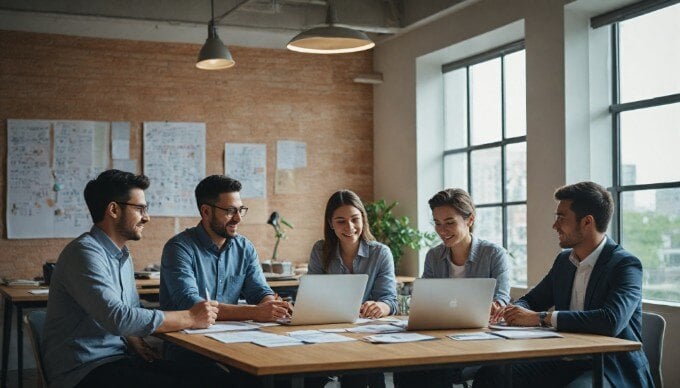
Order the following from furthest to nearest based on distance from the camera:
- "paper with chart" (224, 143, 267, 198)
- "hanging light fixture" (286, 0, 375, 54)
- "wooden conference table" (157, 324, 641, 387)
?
"paper with chart" (224, 143, 267, 198) → "hanging light fixture" (286, 0, 375, 54) → "wooden conference table" (157, 324, 641, 387)

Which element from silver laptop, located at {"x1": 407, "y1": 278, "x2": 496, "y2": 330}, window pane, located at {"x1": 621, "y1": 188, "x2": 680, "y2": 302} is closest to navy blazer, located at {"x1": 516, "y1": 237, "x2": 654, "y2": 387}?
silver laptop, located at {"x1": 407, "y1": 278, "x2": 496, "y2": 330}

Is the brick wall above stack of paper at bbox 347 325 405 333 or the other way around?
above

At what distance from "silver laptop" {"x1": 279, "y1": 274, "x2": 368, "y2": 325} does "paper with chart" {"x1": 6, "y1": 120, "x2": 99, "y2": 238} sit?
4.57 meters

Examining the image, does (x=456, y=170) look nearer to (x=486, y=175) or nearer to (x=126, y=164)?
(x=486, y=175)

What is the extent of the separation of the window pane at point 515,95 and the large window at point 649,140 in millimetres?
993

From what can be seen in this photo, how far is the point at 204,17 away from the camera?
7.58m

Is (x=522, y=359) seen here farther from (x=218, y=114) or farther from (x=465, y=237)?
(x=218, y=114)

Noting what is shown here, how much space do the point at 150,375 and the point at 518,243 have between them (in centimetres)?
446

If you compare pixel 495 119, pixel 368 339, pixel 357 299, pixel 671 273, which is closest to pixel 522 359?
pixel 368 339

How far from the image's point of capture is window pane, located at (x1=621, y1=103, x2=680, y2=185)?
576 centimetres

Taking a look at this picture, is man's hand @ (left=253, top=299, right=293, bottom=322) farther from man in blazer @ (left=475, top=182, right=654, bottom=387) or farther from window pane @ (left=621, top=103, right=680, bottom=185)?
window pane @ (left=621, top=103, right=680, bottom=185)

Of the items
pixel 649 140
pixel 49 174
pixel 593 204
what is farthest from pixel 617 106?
pixel 49 174

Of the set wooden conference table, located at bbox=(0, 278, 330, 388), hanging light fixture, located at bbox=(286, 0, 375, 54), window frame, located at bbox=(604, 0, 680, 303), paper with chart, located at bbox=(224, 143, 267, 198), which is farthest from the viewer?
paper with chart, located at bbox=(224, 143, 267, 198)

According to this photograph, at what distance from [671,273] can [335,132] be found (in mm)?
3957
